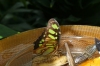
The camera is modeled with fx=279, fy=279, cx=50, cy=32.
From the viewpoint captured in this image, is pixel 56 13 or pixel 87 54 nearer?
pixel 87 54

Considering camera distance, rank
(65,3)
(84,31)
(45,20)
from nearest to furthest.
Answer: (84,31) → (65,3) → (45,20)

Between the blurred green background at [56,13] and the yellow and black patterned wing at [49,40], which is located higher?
the blurred green background at [56,13]

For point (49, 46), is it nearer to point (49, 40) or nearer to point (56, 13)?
point (49, 40)

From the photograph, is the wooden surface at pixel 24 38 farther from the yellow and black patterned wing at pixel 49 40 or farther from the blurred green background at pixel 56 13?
the blurred green background at pixel 56 13

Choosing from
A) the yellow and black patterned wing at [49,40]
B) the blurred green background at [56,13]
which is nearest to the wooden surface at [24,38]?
the yellow and black patterned wing at [49,40]

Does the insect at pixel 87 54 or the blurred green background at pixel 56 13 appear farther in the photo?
the blurred green background at pixel 56 13

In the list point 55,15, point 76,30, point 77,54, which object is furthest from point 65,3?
point 77,54

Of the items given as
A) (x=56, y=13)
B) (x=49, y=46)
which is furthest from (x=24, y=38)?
(x=56, y=13)

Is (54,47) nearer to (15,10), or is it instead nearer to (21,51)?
(21,51)
